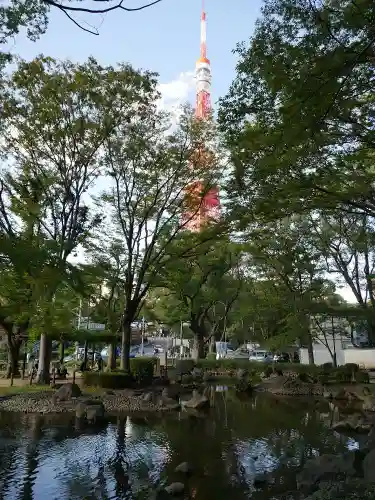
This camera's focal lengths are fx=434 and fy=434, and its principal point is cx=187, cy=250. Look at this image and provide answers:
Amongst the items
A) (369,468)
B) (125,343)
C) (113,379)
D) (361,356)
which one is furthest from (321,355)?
(369,468)

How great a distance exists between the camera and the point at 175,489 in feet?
22.5

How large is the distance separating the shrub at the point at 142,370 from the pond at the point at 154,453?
8.38 meters

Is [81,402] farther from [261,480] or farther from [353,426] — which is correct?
[353,426]

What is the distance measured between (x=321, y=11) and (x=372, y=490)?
6305mm

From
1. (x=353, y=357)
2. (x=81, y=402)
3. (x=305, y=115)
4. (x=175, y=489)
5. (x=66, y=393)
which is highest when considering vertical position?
(x=305, y=115)

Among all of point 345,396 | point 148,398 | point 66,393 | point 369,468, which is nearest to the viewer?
point 369,468

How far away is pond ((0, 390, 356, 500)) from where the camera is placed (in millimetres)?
7133

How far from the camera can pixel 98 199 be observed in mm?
20844

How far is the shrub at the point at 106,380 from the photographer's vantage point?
19.6 meters

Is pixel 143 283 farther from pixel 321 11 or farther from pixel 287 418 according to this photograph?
pixel 321 11

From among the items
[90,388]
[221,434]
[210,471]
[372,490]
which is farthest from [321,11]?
[90,388]

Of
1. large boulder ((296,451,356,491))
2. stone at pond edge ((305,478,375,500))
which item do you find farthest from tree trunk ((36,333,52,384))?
stone at pond edge ((305,478,375,500))

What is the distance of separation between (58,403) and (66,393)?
2.28 feet

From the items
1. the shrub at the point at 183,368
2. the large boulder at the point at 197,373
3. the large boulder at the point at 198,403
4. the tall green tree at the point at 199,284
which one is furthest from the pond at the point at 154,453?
the large boulder at the point at 197,373
